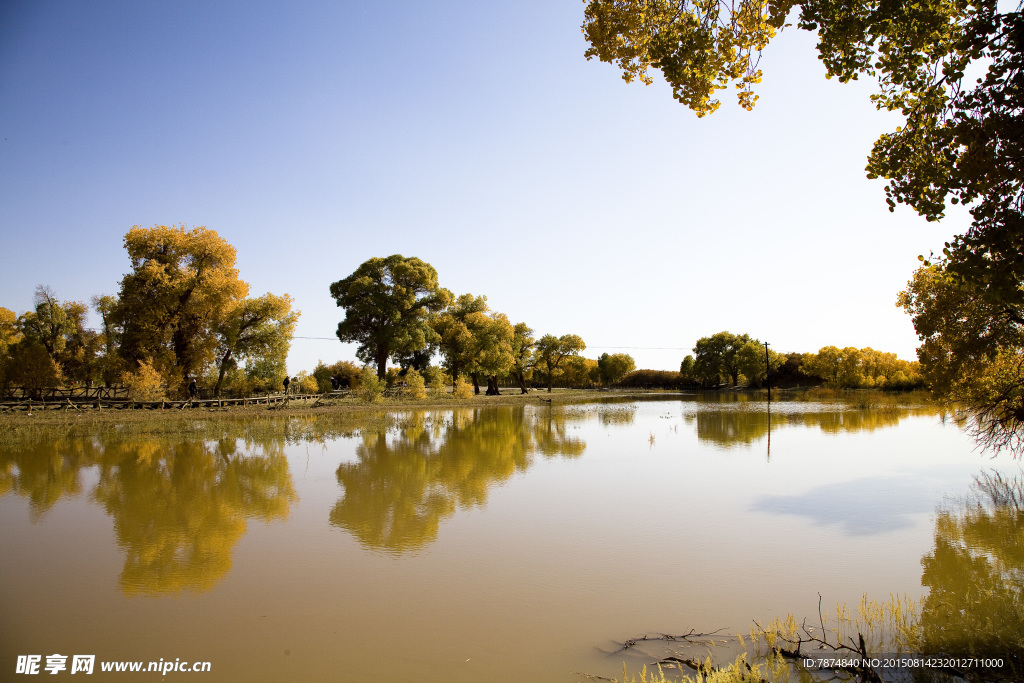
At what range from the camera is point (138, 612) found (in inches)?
210

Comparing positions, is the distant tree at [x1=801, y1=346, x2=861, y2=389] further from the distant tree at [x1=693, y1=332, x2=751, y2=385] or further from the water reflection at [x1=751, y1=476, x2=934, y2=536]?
the water reflection at [x1=751, y1=476, x2=934, y2=536]

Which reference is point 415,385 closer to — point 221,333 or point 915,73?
point 221,333

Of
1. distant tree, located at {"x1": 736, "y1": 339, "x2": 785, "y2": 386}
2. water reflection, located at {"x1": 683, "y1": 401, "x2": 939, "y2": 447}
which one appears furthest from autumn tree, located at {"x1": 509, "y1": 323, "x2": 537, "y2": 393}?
distant tree, located at {"x1": 736, "y1": 339, "x2": 785, "y2": 386}

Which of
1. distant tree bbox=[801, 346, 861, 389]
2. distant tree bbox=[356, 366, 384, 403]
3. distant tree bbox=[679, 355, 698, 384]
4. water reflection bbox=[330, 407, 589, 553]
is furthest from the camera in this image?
distant tree bbox=[679, 355, 698, 384]

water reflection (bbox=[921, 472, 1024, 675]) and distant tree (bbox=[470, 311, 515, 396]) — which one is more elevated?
distant tree (bbox=[470, 311, 515, 396])

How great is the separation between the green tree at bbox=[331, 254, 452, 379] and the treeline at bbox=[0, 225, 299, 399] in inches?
273

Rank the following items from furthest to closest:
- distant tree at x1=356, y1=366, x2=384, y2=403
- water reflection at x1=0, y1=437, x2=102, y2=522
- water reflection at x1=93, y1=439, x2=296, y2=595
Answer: distant tree at x1=356, y1=366, x2=384, y2=403 → water reflection at x1=0, y1=437, x2=102, y2=522 → water reflection at x1=93, y1=439, x2=296, y2=595

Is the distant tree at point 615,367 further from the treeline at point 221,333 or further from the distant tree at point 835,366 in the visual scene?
the treeline at point 221,333

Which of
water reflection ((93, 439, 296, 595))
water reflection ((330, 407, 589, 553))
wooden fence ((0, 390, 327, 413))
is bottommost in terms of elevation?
water reflection ((330, 407, 589, 553))

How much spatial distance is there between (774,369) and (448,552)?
79225 millimetres

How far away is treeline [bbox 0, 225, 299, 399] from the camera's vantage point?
28.0m

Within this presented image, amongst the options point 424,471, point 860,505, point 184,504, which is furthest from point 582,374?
point 184,504

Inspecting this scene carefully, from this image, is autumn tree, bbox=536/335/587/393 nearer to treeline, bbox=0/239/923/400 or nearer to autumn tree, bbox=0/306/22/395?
treeline, bbox=0/239/923/400

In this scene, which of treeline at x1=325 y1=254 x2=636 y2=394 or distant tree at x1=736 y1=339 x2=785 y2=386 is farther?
distant tree at x1=736 y1=339 x2=785 y2=386
